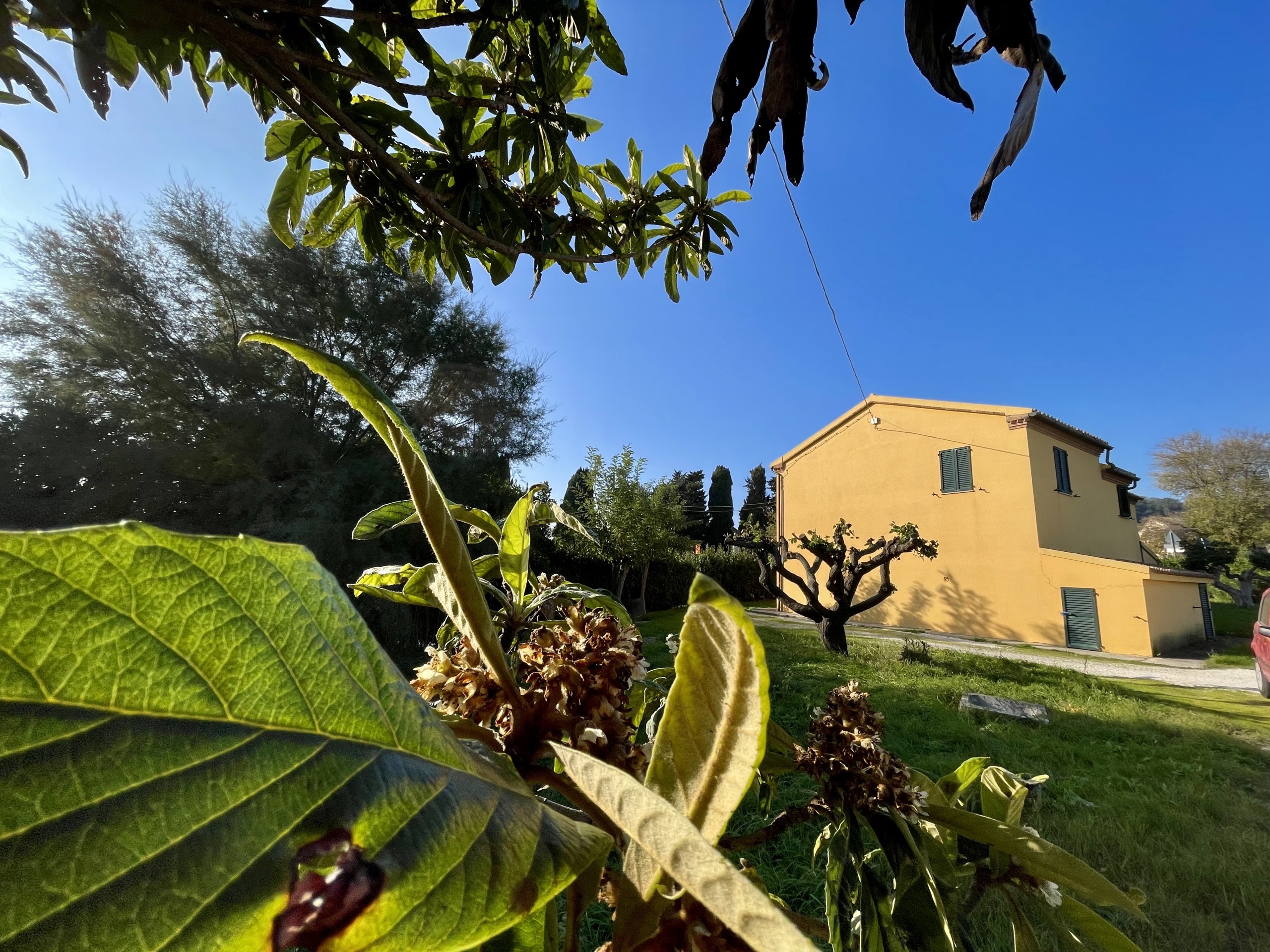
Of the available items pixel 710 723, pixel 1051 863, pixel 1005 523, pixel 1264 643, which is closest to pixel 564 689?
pixel 710 723

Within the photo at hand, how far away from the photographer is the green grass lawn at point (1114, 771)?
2777mm

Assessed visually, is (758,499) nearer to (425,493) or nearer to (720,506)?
(720,506)

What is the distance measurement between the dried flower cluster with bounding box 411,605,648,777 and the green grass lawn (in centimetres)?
216

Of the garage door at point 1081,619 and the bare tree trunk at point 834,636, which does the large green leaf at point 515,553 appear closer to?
the bare tree trunk at point 834,636

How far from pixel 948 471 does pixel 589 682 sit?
1554 centimetres

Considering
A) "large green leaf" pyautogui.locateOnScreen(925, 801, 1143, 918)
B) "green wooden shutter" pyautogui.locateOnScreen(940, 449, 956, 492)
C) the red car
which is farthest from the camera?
"green wooden shutter" pyautogui.locateOnScreen(940, 449, 956, 492)

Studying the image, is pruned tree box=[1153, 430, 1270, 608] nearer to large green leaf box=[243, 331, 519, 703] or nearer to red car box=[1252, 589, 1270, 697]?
red car box=[1252, 589, 1270, 697]

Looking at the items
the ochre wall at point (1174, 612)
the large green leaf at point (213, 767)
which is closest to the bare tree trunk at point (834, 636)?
the ochre wall at point (1174, 612)

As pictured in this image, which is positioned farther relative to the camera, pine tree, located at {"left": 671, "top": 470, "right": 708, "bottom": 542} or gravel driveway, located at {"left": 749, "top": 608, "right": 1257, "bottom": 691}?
pine tree, located at {"left": 671, "top": 470, "right": 708, "bottom": 542}

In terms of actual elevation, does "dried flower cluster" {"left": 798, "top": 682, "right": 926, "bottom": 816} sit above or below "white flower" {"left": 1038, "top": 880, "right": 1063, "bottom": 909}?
above

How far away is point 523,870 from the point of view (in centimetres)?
25

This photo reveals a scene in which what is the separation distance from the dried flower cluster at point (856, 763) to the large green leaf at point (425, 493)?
433 mm

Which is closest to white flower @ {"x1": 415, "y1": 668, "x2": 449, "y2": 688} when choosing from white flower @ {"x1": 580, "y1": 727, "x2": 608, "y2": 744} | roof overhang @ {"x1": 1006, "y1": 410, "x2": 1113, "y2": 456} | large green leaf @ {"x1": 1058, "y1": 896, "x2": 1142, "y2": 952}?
white flower @ {"x1": 580, "y1": 727, "x2": 608, "y2": 744}

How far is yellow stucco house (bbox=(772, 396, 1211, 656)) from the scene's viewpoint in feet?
39.5
